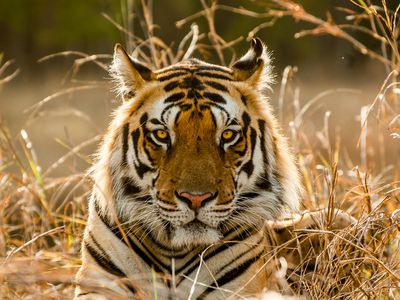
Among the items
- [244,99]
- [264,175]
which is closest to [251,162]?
[264,175]

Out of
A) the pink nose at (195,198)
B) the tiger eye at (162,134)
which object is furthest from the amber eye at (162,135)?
the pink nose at (195,198)

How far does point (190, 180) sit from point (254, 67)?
75 centimetres

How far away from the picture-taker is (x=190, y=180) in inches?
151

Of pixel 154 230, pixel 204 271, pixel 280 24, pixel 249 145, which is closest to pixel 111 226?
pixel 154 230

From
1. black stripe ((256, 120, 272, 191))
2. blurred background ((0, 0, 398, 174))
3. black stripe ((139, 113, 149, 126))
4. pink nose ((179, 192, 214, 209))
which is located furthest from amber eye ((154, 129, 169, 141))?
blurred background ((0, 0, 398, 174))

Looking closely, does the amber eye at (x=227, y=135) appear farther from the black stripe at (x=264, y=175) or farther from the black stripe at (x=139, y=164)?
the black stripe at (x=139, y=164)

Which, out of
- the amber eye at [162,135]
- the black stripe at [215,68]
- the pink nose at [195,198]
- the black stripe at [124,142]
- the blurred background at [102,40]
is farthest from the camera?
the blurred background at [102,40]

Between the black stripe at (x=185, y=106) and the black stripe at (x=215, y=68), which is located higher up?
the black stripe at (x=215, y=68)

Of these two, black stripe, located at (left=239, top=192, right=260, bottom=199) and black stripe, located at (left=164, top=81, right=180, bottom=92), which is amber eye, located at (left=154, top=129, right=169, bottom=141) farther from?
black stripe, located at (left=239, top=192, right=260, bottom=199)

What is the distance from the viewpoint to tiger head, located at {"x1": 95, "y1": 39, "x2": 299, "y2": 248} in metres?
3.86

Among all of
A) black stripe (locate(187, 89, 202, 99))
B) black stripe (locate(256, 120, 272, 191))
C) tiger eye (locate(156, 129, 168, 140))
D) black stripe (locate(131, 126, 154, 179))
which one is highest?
black stripe (locate(187, 89, 202, 99))

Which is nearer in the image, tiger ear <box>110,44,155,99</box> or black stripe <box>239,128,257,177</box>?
black stripe <box>239,128,257,177</box>

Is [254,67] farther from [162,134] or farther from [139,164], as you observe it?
[139,164]

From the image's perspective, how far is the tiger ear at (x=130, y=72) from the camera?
422 centimetres
